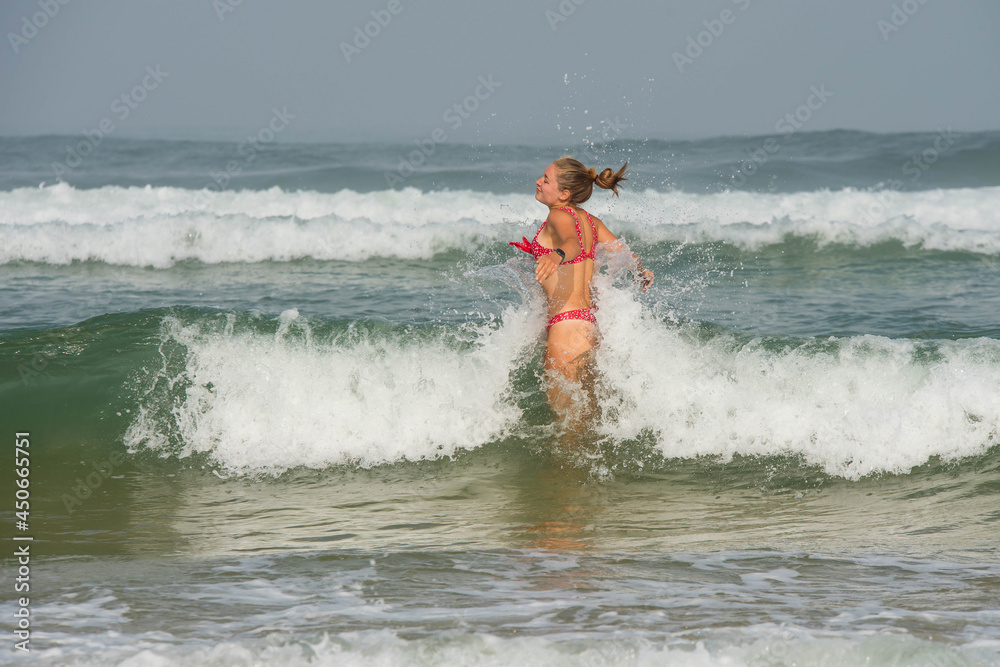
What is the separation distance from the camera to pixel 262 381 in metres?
6.11

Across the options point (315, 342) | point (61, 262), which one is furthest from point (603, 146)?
point (315, 342)

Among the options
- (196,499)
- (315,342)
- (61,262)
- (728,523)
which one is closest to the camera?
(728,523)

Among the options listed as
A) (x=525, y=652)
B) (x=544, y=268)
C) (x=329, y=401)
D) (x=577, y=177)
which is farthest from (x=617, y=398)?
(x=525, y=652)

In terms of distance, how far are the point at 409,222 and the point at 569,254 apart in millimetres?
8196

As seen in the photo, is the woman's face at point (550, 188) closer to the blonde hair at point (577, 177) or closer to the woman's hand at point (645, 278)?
the blonde hair at point (577, 177)

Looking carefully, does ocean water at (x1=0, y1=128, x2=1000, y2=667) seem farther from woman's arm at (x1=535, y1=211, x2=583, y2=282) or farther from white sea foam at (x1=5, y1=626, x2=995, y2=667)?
woman's arm at (x1=535, y1=211, x2=583, y2=282)

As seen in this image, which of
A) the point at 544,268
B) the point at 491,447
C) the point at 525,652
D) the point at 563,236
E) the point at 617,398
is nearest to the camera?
the point at 525,652

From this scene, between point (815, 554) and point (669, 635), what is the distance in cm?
142

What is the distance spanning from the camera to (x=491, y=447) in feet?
19.0

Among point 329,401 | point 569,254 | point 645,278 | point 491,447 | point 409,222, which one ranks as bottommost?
point 491,447

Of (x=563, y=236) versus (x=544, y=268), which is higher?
(x=563, y=236)

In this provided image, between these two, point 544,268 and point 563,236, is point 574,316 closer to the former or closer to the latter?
point 563,236

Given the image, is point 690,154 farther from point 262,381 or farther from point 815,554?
point 815,554

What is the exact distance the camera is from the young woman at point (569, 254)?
5031mm
